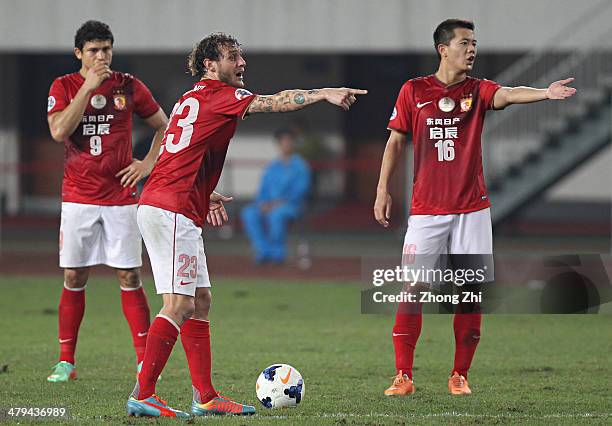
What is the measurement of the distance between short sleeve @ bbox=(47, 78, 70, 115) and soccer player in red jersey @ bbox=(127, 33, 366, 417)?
65.2 inches

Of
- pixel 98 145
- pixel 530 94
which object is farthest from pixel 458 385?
A: pixel 98 145

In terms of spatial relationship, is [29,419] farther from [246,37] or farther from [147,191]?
[246,37]

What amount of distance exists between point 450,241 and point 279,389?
1.56 m

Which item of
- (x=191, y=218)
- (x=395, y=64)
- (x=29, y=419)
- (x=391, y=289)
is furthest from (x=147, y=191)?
(x=395, y=64)

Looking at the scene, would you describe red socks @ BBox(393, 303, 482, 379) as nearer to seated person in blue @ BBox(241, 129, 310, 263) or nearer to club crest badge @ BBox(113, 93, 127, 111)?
club crest badge @ BBox(113, 93, 127, 111)

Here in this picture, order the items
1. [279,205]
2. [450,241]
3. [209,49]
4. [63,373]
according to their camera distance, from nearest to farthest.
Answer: [209,49] < [450,241] < [63,373] < [279,205]

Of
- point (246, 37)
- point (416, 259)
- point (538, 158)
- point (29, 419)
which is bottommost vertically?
point (29, 419)

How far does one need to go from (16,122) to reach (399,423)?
85.5 ft

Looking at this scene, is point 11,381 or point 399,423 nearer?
point 399,423

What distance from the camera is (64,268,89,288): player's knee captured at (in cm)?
808

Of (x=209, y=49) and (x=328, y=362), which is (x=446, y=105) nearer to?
(x=209, y=49)

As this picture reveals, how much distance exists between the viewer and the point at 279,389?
21.9 ft

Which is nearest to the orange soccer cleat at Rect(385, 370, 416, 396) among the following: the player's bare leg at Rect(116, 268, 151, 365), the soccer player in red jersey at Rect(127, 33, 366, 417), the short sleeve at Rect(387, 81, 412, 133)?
the soccer player in red jersey at Rect(127, 33, 366, 417)

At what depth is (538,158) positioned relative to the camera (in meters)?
18.9
